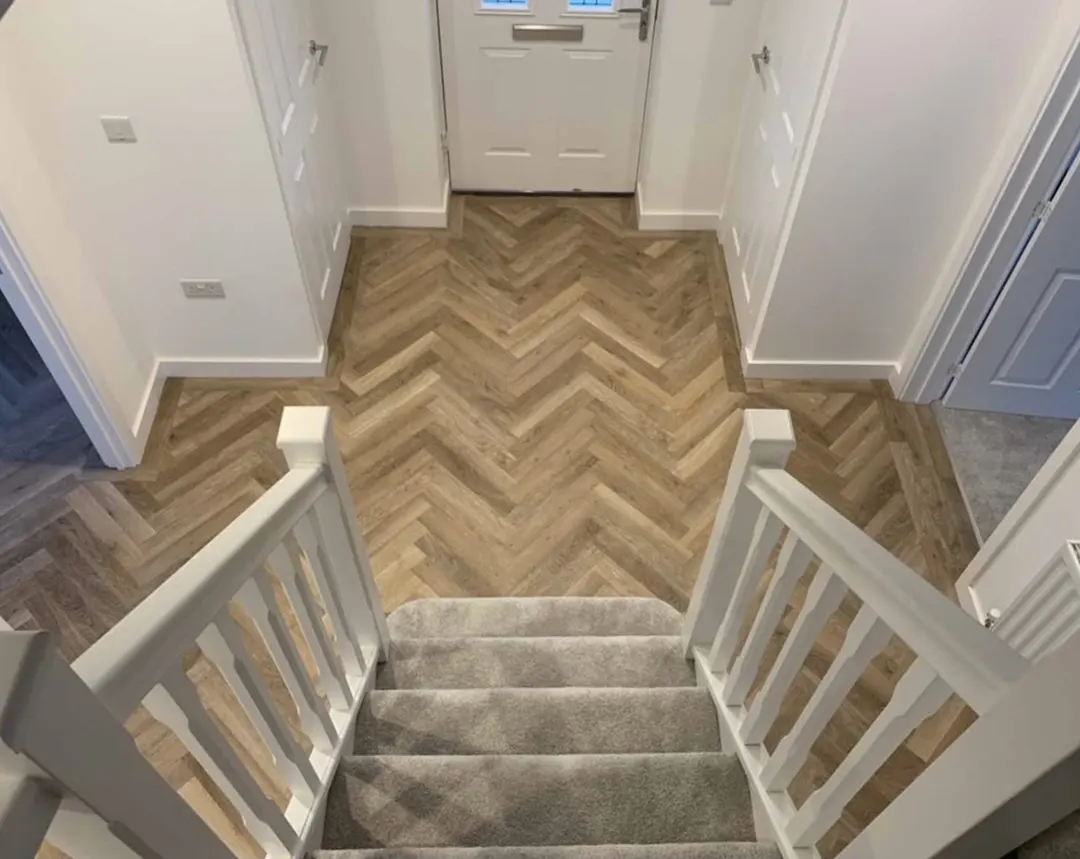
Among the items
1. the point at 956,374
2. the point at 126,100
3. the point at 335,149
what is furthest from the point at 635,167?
the point at 126,100

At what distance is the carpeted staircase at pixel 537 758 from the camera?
70.2 inches

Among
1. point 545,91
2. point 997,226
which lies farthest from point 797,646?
point 545,91

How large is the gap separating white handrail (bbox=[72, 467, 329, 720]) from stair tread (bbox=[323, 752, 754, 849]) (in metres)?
0.71

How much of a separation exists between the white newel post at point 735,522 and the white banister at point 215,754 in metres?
1.02

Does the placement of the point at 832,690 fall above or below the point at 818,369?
above

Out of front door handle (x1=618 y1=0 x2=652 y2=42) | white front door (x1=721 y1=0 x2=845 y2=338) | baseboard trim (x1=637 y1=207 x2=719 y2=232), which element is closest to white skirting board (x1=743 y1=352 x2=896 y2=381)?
white front door (x1=721 y1=0 x2=845 y2=338)

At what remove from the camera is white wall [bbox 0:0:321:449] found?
8.09ft

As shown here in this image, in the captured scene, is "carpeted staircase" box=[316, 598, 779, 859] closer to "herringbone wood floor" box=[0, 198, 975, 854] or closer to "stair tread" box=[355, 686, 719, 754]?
"stair tread" box=[355, 686, 719, 754]

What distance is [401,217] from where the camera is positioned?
4.06 metres

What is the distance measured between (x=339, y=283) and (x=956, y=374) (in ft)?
8.32

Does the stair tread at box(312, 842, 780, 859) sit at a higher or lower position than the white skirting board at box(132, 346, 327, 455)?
higher

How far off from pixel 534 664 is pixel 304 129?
2.14 m

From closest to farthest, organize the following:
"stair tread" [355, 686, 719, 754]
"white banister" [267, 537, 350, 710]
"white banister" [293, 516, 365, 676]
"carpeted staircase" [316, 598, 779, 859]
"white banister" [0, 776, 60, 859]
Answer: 1. "white banister" [0, 776, 60, 859]
2. "white banister" [267, 537, 350, 710]
3. "white banister" [293, 516, 365, 676]
4. "carpeted staircase" [316, 598, 779, 859]
5. "stair tread" [355, 686, 719, 754]

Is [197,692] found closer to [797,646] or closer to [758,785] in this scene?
[797,646]
